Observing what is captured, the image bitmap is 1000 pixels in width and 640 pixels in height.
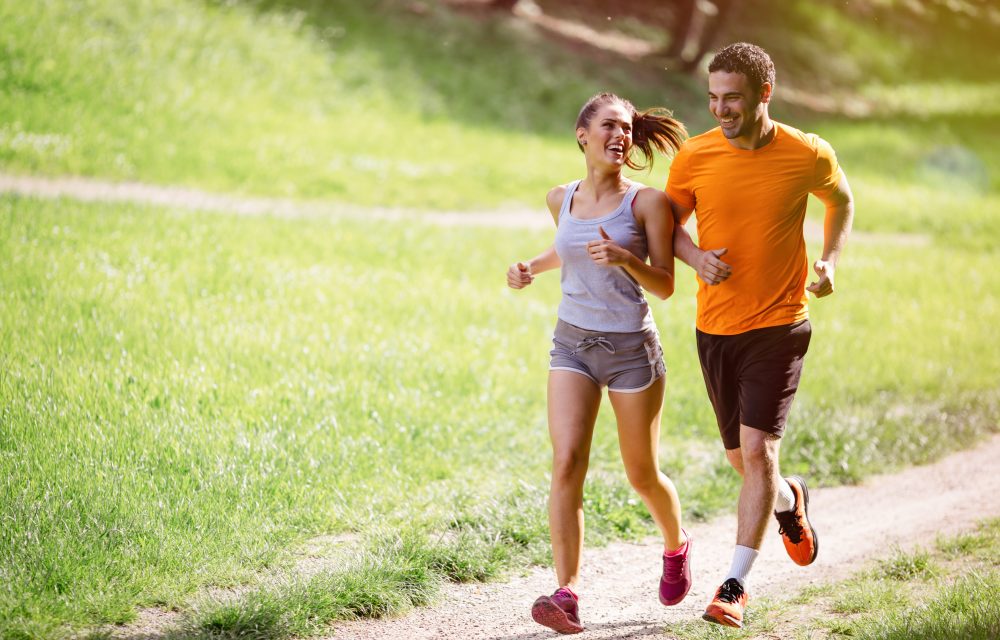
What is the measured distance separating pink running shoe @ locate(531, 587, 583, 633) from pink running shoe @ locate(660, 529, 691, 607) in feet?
2.13

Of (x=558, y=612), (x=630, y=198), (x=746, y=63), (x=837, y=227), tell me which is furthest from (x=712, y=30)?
(x=558, y=612)

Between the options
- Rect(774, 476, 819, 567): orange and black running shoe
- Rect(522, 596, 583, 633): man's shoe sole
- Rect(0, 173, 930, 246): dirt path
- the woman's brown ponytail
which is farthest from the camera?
Rect(0, 173, 930, 246): dirt path

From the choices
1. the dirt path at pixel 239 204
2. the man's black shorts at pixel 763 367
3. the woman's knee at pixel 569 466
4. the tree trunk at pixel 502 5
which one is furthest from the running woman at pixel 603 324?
the tree trunk at pixel 502 5

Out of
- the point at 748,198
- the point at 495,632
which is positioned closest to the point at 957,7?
the point at 748,198

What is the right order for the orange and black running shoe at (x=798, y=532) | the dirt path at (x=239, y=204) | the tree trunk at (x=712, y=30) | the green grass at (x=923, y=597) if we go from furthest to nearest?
the tree trunk at (x=712, y=30) → the dirt path at (x=239, y=204) → the orange and black running shoe at (x=798, y=532) → the green grass at (x=923, y=597)

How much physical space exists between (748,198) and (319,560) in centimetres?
301

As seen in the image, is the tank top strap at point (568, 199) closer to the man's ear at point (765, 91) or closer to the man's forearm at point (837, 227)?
the man's ear at point (765, 91)

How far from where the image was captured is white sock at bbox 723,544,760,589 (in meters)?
4.79

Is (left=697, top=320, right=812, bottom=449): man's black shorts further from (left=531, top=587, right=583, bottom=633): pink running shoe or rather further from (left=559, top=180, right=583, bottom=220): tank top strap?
(left=531, top=587, right=583, bottom=633): pink running shoe

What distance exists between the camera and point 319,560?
5820 millimetres

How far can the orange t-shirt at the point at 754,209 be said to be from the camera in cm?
499

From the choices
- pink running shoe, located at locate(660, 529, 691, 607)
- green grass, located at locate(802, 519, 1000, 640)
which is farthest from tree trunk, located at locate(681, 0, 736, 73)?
pink running shoe, located at locate(660, 529, 691, 607)

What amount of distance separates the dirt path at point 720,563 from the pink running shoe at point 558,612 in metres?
0.46

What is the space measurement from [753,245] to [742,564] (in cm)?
149
